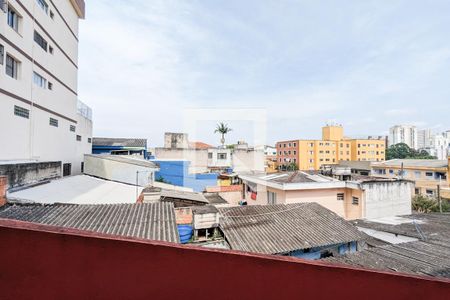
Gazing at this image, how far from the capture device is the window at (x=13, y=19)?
Result: 10.1 metres

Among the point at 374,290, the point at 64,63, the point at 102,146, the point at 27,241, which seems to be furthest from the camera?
the point at 102,146

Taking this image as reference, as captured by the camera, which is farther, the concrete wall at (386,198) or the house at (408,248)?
the concrete wall at (386,198)

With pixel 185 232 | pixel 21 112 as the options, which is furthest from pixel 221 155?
pixel 185 232

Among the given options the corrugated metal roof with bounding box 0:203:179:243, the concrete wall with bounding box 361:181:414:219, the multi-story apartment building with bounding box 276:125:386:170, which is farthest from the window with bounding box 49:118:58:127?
the multi-story apartment building with bounding box 276:125:386:170

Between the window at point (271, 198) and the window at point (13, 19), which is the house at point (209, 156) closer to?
the window at point (271, 198)

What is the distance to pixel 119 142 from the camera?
30.7 meters

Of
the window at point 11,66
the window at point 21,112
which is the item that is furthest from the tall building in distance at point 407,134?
the window at point 11,66

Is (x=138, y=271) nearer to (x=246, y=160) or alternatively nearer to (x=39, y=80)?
(x=39, y=80)

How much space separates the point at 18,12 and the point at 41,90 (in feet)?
12.6

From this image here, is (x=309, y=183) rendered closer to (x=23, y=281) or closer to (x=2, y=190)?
(x=2, y=190)

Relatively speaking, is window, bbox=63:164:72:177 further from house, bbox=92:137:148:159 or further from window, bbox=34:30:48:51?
house, bbox=92:137:148:159

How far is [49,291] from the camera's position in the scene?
0.77 m

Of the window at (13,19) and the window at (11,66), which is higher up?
the window at (13,19)

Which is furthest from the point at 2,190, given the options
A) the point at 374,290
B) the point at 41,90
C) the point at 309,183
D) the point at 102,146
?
the point at 102,146
